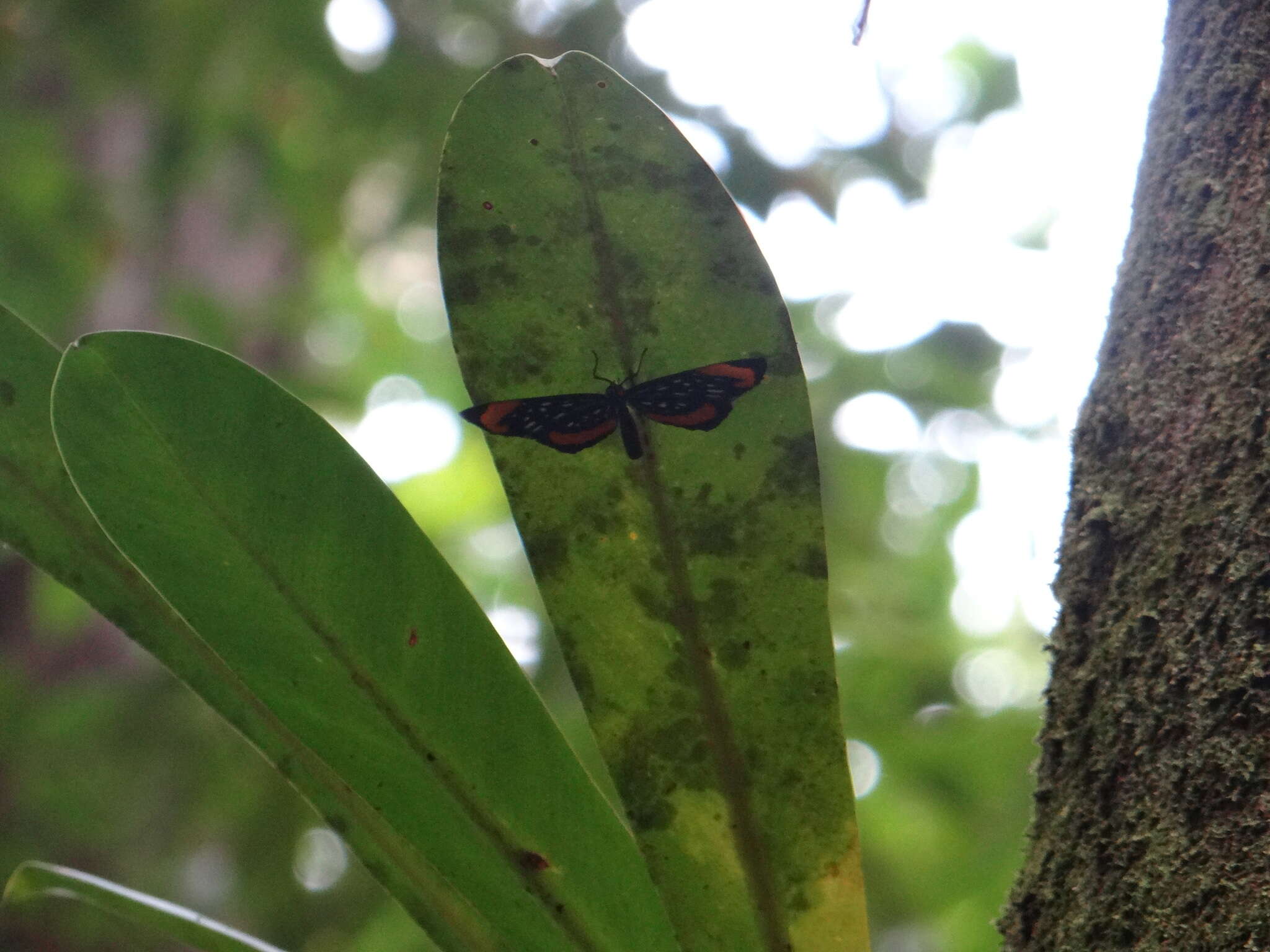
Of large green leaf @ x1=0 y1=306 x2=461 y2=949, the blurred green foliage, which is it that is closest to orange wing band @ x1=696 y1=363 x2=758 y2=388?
large green leaf @ x1=0 y1=306 x2=461 y2=949

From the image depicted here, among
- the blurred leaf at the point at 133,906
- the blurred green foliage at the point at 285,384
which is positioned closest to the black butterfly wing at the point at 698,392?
the blurred leaf at the point at 133,906

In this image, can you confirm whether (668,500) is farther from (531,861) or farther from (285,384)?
(285,384)

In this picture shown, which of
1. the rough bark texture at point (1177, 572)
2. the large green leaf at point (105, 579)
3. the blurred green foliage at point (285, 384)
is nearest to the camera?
the rough bark texture at point (1177, 572)

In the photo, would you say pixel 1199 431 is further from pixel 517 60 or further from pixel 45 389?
pixel 45 389

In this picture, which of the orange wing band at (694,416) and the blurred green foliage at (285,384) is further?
the blurred green foliage at (285,384)

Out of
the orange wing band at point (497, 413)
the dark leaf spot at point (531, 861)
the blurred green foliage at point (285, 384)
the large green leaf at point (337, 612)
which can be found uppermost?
the blurred green foliage at point (285, 384)

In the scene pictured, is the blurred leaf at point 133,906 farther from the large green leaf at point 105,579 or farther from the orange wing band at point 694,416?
the orange wing band at point 694,416

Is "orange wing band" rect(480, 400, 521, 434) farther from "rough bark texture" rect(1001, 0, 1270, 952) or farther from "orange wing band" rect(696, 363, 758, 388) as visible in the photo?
"rough bark texture" rect(1001, 0, 1270, 952)
